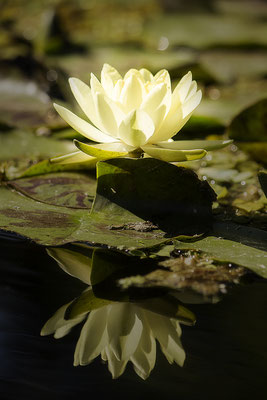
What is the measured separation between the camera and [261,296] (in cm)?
99

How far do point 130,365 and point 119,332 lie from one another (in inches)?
3.5

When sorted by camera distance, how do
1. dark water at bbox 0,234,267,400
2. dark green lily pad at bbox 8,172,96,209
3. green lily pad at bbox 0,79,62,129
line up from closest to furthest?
dark water at bbox 0,234,267,400
dark green lily pad at bbox 8,172,96,209
green lily pad at bbox 0,79,62,129

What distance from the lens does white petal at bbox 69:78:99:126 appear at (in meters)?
1.27

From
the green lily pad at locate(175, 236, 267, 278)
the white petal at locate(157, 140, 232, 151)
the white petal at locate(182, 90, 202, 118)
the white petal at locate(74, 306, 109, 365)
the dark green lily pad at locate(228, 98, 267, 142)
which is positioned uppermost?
the white petal at locate(182, 90, 202, 118)

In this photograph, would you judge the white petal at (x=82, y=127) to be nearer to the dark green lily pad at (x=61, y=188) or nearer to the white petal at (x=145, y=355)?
the dark green lily pad at (x=61, y=188)

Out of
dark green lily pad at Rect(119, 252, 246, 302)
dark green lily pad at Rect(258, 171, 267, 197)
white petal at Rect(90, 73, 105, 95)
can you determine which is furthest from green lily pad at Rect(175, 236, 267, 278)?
white petal at Rect(90, 73, 105, 95)

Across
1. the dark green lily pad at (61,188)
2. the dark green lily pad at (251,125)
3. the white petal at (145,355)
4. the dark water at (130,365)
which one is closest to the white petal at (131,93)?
the dark green lily pad at (61,188)

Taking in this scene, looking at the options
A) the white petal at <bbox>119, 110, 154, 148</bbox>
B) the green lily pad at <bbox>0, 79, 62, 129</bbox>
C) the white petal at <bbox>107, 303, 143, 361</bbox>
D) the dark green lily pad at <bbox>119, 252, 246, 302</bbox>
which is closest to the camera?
the white petal at <bbox>107, 303, 143, 361</bbox>

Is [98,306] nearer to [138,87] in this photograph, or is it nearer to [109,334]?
[109,334]

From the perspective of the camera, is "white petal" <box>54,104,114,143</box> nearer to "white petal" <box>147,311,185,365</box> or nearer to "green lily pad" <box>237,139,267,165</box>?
"white petal" <box>147,311,185,365</box>

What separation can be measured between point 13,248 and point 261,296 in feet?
1.90

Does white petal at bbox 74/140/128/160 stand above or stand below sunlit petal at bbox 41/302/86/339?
above

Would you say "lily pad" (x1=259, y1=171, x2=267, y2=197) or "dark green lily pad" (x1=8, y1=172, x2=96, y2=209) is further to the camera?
"dark green lily pad" (x1=8, y1=172, x2=96, y2=209)

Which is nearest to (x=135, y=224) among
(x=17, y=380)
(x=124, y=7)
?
(x=17, y=380)
